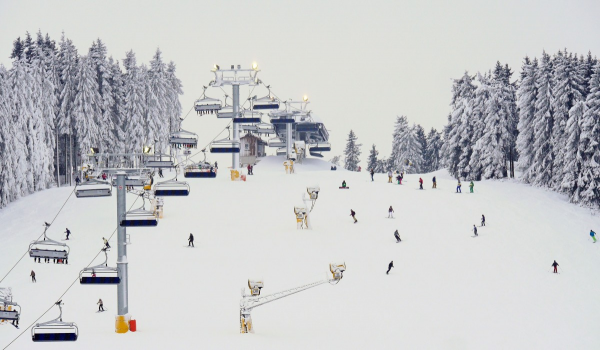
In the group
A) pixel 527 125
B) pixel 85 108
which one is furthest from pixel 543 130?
pixel 85 108

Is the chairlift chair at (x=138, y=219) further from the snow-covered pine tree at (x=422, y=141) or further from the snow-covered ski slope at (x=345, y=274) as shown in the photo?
the snow-covered pine tree at (x=422, y=141)

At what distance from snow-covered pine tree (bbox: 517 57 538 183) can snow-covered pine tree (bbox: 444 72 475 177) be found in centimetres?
935

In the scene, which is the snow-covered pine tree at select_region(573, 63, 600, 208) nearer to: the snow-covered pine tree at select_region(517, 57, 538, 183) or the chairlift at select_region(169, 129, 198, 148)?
the snow-covered pine tree at select_region(517, 57, 538, 183)

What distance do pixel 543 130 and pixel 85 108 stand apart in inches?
1733

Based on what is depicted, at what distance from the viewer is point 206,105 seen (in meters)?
54.2

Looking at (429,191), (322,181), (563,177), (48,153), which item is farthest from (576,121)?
(48,153)

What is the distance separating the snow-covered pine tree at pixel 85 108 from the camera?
222 ft

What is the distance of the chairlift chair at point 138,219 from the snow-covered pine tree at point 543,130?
139ft

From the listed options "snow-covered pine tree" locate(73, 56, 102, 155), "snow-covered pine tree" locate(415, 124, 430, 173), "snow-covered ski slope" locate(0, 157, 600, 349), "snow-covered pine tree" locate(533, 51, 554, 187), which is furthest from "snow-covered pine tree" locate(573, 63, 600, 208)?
"snow-covered pine tree" locate(415, 124, 430, 173)

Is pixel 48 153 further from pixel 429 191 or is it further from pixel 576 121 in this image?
pixel 576 121

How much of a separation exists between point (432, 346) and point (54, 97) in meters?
50.6

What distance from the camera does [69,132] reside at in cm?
6850

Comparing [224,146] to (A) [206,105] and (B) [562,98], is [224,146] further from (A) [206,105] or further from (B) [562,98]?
(B) [562,98]

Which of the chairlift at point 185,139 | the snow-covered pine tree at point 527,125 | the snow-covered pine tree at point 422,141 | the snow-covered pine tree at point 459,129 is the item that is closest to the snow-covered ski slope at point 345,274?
the chairlift at point 185,139
